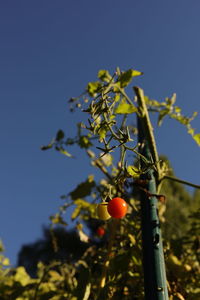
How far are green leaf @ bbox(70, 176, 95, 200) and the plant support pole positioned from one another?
1.64ft

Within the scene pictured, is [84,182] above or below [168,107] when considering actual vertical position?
below

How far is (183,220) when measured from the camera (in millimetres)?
10086

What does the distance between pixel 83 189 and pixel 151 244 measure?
0.70 meters

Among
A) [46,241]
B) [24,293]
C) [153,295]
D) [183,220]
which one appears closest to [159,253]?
[153,295]

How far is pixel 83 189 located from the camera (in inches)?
59.7

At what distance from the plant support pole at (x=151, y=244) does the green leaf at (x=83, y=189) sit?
50cm

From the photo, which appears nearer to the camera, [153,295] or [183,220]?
[153,295]

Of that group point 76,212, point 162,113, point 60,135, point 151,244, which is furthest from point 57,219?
point 151,244

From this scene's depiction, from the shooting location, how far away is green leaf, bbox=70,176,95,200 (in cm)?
151

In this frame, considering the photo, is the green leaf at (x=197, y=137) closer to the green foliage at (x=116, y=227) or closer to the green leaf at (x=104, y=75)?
the green foliage at (x=116, y=227)

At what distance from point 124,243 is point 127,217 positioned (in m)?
0.11

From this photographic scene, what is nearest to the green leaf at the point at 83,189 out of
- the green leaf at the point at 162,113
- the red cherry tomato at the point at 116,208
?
the green leaf at the point at 162,113

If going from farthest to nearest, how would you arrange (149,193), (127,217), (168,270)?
(127,217) → (168,270) → (149,193)

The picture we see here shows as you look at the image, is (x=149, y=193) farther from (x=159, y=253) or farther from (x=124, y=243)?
(x=124, y=243)
